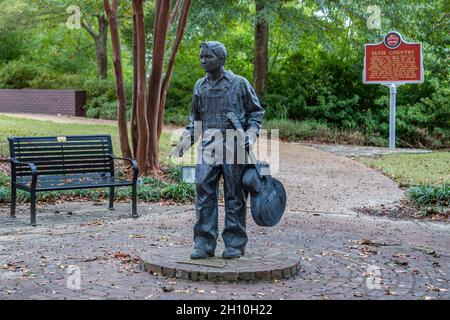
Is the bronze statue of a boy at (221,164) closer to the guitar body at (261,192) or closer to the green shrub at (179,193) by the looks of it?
the guitar body at (261,192)

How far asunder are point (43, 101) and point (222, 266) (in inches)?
1049

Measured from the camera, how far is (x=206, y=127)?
22.9 feet

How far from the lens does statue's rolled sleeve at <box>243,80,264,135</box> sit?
6.93 meters

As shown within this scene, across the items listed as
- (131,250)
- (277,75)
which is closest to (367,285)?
(131,250)

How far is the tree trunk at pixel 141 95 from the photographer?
13.2 m

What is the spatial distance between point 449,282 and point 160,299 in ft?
8.45

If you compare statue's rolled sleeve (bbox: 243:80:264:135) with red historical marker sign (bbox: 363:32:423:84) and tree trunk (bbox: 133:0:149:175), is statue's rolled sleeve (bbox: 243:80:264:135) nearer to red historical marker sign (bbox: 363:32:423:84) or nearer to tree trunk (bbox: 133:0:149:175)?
tree trunk (bbox: 133:0:149:175)

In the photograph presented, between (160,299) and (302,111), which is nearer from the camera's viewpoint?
(160,299)

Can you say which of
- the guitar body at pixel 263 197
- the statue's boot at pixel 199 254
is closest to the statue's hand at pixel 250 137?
the guitar body at pixel 263 197

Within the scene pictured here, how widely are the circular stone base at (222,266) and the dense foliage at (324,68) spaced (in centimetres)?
1597

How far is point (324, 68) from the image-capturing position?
26.2 meters

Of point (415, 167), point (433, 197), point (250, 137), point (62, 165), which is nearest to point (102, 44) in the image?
point (415, 167)

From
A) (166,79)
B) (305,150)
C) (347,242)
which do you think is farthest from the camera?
(305,150)

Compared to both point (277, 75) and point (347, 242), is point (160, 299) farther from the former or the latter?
point (277, 75)
